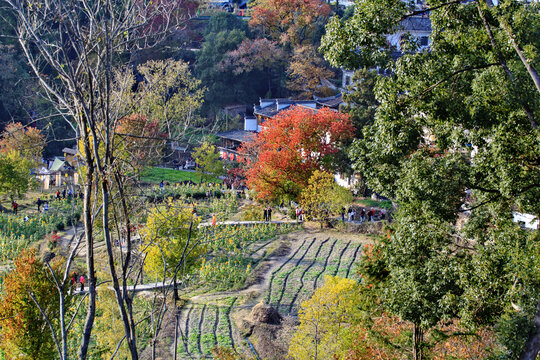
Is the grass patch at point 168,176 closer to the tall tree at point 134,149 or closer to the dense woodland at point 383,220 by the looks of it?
the dense woodland at point 383,220

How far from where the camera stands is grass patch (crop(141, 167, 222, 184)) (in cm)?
3720

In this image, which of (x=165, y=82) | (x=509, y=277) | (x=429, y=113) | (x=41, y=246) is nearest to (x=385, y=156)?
(x=429, y=113)

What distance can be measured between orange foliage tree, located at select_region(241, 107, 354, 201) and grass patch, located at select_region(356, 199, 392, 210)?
12.4 feet

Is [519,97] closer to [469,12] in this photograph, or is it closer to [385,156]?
[469,12]

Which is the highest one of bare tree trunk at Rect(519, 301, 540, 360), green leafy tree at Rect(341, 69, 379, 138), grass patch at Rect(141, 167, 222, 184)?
green leafy tree at Rect(341, 69, 379, 138)

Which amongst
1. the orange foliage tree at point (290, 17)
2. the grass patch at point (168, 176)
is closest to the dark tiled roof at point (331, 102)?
the grass patch at point (168, 176)

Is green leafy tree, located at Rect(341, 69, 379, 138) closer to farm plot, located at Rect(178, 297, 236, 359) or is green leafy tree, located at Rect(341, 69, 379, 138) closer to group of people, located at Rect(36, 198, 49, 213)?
farm plot, located at Rect(178, 297, 236, 359)

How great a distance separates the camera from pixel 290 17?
159 feet

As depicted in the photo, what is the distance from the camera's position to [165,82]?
38906mm

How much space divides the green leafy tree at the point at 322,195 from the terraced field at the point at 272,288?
57.0 inches

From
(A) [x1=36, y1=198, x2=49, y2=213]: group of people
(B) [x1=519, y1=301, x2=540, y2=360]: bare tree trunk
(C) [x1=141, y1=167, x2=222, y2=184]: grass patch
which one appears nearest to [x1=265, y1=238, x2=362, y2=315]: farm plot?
(B) [x1=519, y1=301, x2=540, y2=360]: bare tree trunk

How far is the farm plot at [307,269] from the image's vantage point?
62.1 feet

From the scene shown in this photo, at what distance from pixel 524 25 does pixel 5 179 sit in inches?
1116

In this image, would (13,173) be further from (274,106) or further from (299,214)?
(274,106)
